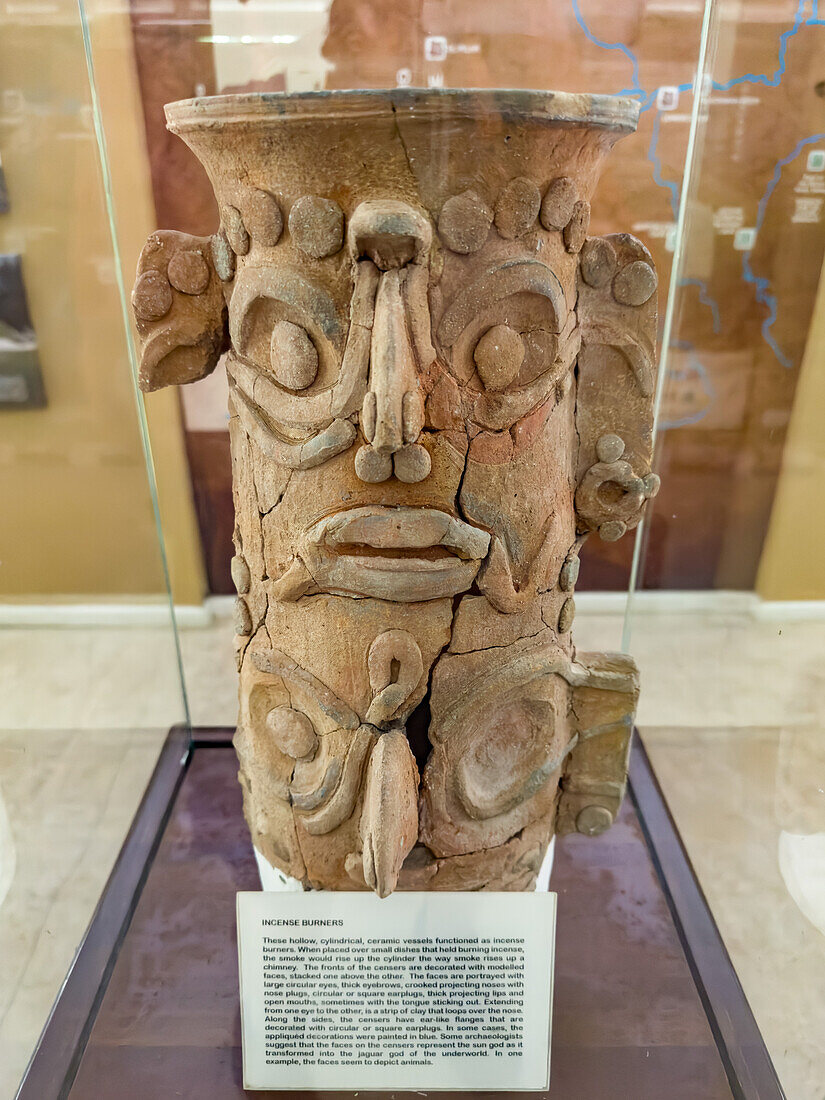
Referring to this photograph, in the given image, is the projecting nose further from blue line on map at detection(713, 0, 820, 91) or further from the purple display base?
blue line on map at detection(713, 0, 820, 91)

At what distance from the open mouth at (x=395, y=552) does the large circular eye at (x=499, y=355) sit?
8.9 inches

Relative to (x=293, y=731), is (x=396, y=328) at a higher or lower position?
higher

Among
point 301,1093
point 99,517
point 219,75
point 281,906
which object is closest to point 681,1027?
point 301,1093

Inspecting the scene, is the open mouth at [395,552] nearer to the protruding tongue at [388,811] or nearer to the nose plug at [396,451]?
the nose plug at [396,451]

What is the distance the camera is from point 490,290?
1.24 metres

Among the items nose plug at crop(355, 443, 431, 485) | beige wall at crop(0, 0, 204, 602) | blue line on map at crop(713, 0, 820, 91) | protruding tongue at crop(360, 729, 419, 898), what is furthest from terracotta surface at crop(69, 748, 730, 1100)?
blue line on map at crop(713, 0, 820, 91)

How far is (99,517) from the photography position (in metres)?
2.27

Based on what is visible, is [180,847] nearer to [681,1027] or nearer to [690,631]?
[681,1027]

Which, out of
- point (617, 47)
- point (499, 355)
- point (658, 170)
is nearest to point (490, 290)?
point (499, 355)

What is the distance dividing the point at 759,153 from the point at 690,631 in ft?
4.69

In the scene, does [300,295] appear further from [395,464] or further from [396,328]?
[395,464]

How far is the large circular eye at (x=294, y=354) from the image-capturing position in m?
1.27

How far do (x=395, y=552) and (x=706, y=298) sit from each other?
1732 millimetres

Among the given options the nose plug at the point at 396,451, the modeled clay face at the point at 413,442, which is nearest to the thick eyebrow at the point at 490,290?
the modeled clay face at the point at 413,442
